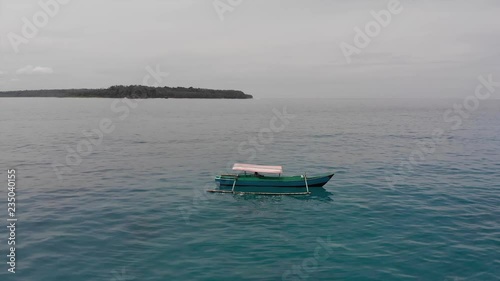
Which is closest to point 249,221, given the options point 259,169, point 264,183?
point 264,183

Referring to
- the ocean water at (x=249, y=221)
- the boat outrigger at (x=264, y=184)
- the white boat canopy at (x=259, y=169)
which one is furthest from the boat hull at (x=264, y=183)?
the ocean water at (x=249, y=221)

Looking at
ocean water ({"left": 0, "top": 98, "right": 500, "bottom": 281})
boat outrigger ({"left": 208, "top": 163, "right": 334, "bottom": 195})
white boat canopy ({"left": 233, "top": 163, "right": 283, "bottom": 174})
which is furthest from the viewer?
white boat canopy ({"left": 233, "top": 163, "right": 283, "bottom": 174})

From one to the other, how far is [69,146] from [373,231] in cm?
5914

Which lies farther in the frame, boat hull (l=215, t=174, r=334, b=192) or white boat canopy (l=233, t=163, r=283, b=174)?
white boat canopy (l=233, t=163, r=283, b=174)

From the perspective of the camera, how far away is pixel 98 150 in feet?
212

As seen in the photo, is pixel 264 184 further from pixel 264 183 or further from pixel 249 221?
pixel 249 221

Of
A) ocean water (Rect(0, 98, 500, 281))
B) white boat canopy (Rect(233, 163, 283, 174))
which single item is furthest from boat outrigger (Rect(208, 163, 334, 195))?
ocean water (Rect(0, 98, 500, 281))

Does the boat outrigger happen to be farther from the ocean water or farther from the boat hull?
the ocean water

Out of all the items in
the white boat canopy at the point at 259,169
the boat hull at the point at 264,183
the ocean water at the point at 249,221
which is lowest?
the ocean water at the point at 249,221

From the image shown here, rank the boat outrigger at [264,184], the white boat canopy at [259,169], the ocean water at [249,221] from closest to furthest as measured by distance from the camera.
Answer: the ocean water at [249,221] → the boat outrigger at [264,184] → the white boat canopy at [259,169]

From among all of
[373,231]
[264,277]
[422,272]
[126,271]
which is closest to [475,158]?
[373,231]

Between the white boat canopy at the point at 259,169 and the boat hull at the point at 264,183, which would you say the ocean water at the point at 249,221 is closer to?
the boat hull at the point at 264,183

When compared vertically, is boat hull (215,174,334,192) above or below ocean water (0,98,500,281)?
above

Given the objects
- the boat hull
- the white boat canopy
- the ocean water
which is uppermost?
the white boat canopy
